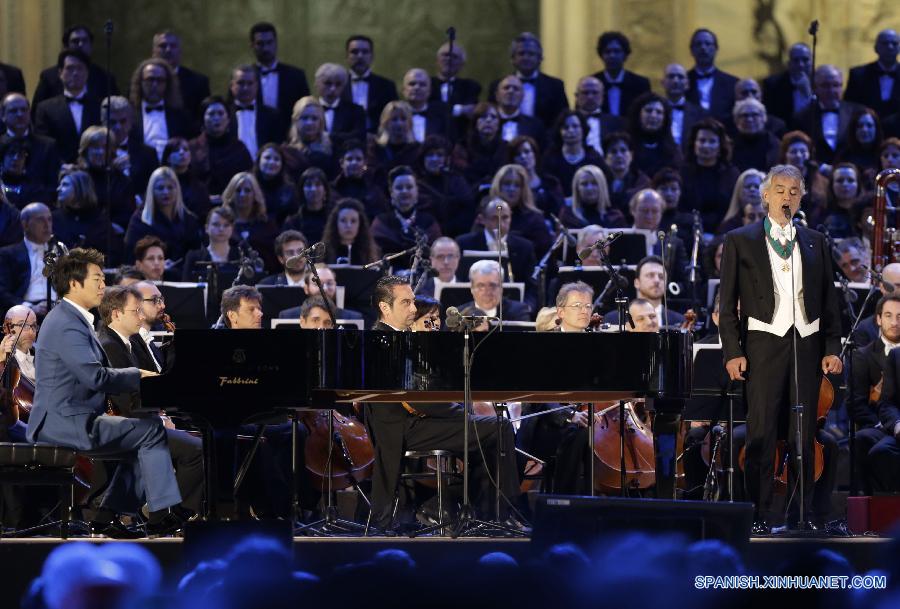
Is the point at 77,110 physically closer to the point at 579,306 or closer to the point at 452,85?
the point at 452,85

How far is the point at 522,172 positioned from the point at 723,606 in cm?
688

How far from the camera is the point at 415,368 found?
22.1 ft

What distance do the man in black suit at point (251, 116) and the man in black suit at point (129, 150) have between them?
0.75 meters

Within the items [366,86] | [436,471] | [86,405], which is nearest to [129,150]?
[366,86]

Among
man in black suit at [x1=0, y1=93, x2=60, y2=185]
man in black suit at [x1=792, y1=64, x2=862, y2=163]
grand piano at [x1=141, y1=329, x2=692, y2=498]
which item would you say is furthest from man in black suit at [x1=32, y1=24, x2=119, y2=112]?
grand piano at [x1=141, y1=329, x2=692, y2=498]

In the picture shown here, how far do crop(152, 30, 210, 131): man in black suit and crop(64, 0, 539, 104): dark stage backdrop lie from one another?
338 centimetres

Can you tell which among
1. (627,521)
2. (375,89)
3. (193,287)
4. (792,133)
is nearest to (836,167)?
(792,133)

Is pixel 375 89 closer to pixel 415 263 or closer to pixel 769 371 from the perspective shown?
pixel 415 263

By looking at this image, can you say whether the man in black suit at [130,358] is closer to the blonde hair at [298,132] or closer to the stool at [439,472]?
the stool at [439,472]

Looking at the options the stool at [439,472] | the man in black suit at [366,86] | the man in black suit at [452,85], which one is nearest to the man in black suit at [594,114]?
the man in black suit at [452,85]

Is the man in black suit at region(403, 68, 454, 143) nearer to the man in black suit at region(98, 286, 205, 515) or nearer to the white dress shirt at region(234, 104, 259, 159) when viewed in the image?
the white dress shirt at region(234, 104, 259, 159)

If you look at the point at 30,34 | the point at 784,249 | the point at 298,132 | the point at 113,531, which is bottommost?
the point at 113,531

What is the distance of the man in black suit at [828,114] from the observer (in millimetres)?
12250

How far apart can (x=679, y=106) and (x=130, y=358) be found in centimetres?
614
